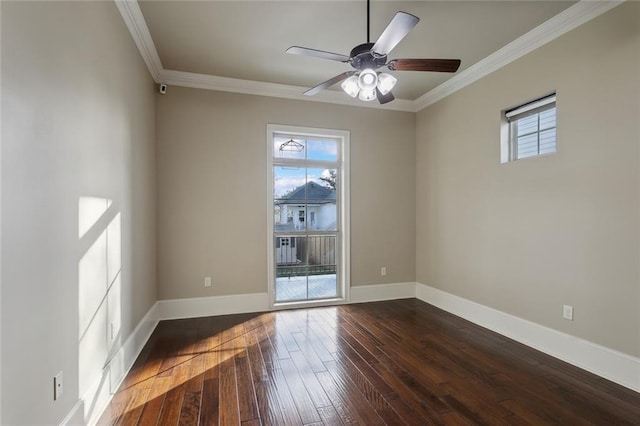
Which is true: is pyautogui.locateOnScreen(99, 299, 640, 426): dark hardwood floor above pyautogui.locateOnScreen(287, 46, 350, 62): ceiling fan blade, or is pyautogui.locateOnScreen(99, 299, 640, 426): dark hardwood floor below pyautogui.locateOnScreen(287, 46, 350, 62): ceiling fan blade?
below

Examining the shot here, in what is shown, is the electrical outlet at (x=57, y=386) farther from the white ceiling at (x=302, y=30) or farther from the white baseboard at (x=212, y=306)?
the white ceiling at (x=302, y=30)

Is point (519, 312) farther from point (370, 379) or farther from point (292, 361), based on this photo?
point (292, 361)

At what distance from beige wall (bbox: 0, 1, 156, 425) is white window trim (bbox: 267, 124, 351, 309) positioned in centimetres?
175

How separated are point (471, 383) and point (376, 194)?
2725 mm

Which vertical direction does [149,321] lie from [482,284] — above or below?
below

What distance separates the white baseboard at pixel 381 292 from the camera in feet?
14.5

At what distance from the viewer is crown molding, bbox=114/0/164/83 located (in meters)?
2.39

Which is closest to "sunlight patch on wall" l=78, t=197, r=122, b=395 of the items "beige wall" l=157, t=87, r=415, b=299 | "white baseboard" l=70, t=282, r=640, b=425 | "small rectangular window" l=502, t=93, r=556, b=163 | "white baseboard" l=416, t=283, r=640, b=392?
"white baseboard" l=70, t=282, r=640, b=425

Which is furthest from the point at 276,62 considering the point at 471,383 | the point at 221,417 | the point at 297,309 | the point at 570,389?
the point at 570,389

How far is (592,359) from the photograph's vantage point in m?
2.49

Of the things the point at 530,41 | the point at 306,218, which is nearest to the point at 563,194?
the point at 530,41

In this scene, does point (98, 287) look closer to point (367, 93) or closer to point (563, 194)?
point (367, 93)

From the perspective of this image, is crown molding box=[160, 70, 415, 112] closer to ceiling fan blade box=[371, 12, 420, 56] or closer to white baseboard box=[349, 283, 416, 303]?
ceiling fan blade box=[371, 12, 420, 56]

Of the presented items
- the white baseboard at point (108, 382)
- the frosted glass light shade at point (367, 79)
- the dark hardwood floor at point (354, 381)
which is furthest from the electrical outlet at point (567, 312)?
the white baseboard at point (108, 382)
